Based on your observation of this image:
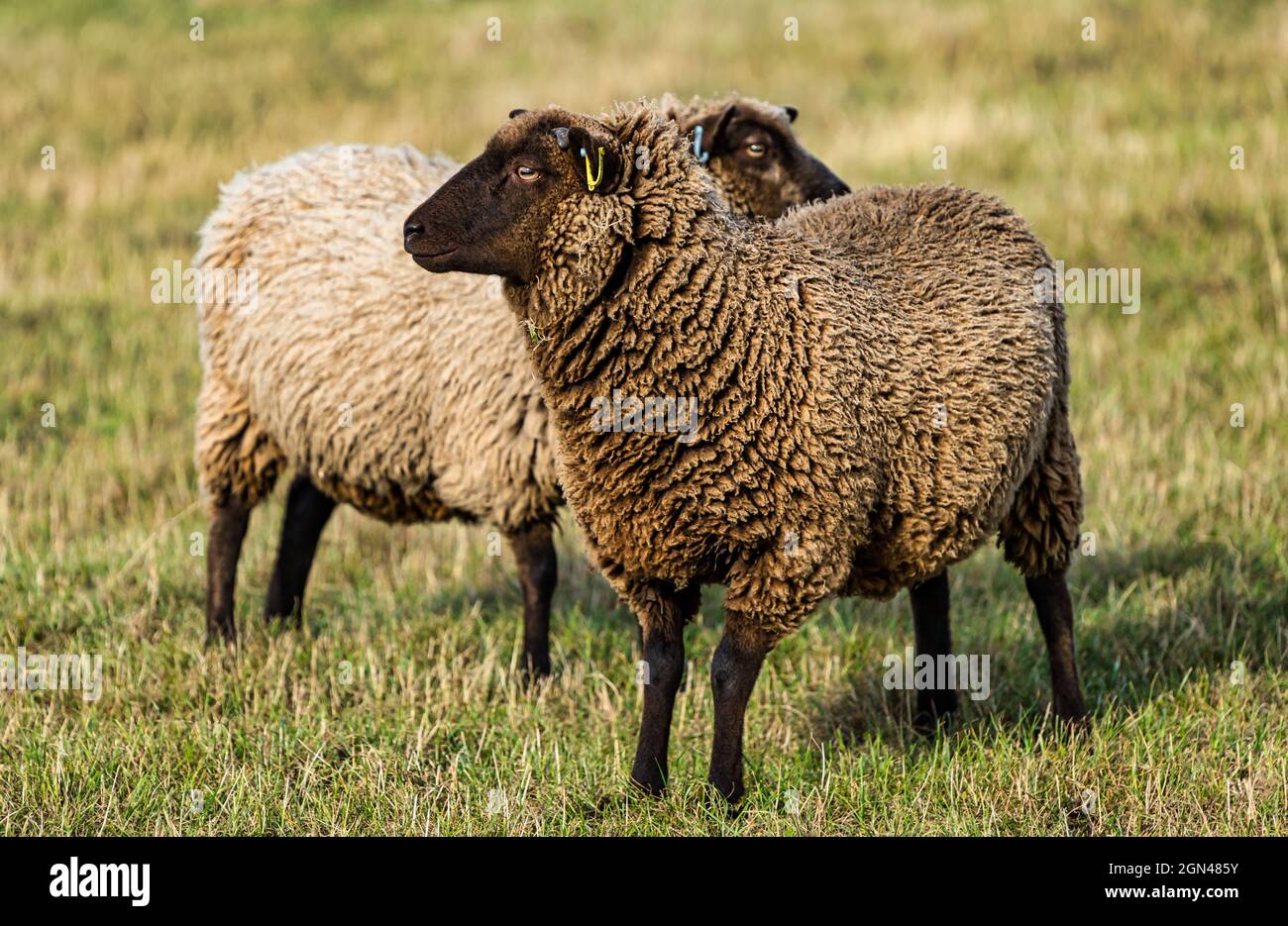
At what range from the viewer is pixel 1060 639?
5820mm

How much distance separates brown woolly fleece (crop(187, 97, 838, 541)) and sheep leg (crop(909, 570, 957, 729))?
5.02ft

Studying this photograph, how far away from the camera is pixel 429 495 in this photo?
21.8 ft

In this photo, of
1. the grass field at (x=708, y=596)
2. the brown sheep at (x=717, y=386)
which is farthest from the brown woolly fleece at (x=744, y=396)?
the grass field at (x=708, y=596)

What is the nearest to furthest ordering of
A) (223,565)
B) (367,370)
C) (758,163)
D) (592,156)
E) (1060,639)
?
(592,156), (1060,639), (758,163), (367,370), (223,565)

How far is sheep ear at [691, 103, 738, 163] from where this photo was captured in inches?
240

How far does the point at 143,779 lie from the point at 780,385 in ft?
8.26

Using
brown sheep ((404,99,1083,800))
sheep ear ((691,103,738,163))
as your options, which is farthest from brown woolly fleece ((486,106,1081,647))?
sheep ear ((691,103,738,163))

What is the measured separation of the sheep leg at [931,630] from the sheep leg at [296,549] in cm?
293

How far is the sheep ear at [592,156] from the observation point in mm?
4559

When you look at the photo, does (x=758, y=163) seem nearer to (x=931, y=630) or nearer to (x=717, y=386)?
(x=717, y=386)

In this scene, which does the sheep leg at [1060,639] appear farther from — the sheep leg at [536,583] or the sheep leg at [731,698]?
the sheep leg at [536,583]

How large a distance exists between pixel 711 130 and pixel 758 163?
0.83 ft

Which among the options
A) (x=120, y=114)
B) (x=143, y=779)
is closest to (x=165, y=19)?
(x=120, y=114)

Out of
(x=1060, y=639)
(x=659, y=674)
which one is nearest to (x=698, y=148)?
(x=659, y=674)
